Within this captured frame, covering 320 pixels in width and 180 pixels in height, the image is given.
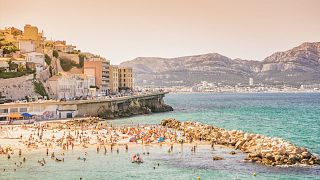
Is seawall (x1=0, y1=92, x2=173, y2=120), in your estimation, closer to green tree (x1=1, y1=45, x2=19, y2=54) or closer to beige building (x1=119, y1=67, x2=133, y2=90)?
beige building (x1=119, y1=67, x2=133, y2=90)

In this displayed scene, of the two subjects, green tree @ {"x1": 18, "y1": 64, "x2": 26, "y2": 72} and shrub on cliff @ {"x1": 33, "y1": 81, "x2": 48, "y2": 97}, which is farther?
shrub on cliff @ {"x1": 33, "y1": 81, "x2": 48, "y2": 97}

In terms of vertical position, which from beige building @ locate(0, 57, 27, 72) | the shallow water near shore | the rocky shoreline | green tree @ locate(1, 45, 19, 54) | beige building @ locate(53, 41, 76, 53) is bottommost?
the shallow water near shore

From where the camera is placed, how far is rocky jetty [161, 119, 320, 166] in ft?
137

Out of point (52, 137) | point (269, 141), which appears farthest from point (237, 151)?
point (52, 137)

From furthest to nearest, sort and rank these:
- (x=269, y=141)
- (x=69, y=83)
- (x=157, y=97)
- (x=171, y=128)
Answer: (x=157, y=97) → (x=69, y=83) → (x=171, y=128) → (x=269, y=141)

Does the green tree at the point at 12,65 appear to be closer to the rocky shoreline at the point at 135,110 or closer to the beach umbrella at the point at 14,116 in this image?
the beach umbrella at the point at 14,116

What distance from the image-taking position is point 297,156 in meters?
42.0

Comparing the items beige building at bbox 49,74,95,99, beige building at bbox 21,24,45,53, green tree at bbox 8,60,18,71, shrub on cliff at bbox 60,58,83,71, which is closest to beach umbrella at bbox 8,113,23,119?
green tree at bbox 8,60,18,71

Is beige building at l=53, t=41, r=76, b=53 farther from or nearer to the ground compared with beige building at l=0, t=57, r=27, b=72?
farther from the ground

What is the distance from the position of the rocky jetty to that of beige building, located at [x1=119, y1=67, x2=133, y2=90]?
61.8m

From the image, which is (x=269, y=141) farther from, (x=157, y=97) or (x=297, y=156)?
(x=157, y=97)

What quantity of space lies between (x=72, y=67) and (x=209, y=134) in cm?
6071

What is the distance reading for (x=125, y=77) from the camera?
124938 mm

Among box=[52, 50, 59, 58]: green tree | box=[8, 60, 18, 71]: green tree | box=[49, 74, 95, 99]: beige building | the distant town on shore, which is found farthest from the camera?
box=[52, 50, 59, 58]: green tree
